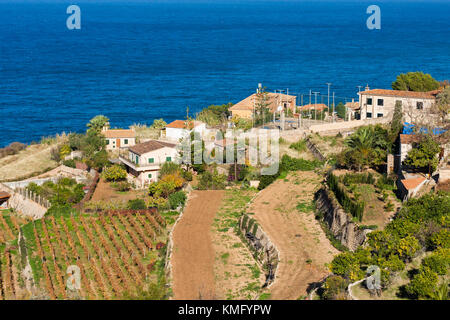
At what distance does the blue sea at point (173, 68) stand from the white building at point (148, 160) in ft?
101

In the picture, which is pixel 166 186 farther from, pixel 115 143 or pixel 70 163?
pixel 115 143

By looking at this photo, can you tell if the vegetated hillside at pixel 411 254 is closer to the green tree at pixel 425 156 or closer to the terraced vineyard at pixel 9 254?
the green tree at pixel 425 156

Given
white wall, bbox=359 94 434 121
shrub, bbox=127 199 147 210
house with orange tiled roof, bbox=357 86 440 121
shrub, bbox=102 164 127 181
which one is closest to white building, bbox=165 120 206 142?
shrub, bbox=102 164 127 181

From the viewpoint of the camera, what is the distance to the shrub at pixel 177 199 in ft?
137

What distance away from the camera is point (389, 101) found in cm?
5522

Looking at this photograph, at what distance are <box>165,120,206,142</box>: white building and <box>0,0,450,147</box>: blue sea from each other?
1005 inches

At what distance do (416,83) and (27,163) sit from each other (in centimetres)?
3422

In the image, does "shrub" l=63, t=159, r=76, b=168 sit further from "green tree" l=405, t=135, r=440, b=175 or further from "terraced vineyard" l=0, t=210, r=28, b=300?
"green tree" l=405, t=135, r=440, b=175

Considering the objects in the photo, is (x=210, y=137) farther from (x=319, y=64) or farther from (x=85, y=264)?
(x=319, y=64)

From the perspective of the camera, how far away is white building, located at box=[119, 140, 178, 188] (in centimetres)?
4862

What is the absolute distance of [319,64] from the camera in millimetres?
130125

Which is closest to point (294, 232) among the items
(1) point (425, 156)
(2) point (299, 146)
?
(1) point (425, 156)

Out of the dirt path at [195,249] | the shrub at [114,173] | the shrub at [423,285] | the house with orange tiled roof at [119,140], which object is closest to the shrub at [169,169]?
the shrub at [114,173]
